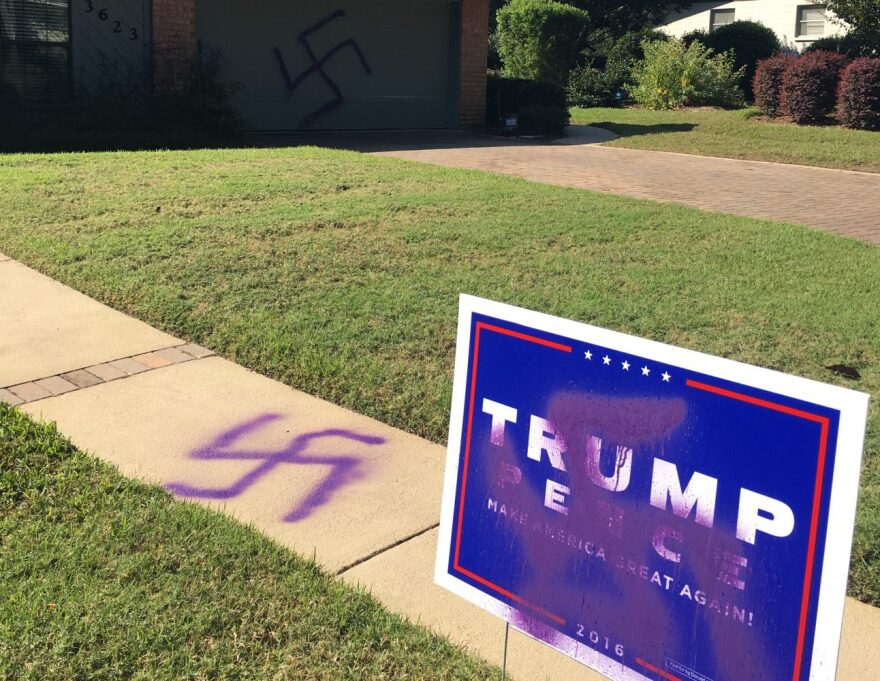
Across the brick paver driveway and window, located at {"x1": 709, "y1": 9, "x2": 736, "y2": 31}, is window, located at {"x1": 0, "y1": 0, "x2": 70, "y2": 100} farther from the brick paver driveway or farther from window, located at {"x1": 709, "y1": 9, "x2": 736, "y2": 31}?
window, located at {"x1": 709, "y1": 9, "x2": 736, "y2": 31}

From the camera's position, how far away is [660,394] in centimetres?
223

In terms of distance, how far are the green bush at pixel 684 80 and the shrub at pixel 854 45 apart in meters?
2.26

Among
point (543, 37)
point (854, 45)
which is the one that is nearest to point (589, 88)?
point (543, 37)

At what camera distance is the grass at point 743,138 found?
1644cm

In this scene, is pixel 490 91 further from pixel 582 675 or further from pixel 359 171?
pixel 582 675

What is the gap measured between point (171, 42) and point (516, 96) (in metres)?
7.69

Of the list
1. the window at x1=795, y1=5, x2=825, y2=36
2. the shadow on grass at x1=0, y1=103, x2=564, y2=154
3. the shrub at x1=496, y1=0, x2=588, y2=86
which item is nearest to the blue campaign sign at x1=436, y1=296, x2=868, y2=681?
the shadow on grass at x1=0, y1=103, x2=564, y2=154

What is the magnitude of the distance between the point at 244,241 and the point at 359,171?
3964 millimetres

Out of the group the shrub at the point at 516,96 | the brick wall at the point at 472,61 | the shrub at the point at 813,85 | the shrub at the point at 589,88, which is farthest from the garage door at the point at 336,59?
the shrub at the point at 589,88

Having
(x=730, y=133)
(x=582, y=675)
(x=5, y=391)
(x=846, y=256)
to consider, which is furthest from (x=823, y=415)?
(x=730, y=133)

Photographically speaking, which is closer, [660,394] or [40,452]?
[660,394]

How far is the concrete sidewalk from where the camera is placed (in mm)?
3309

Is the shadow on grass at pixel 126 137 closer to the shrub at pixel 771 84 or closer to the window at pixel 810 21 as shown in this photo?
the shrub at pixel 771 84

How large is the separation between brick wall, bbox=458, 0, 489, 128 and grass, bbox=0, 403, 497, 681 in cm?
1744
